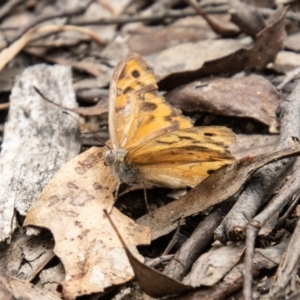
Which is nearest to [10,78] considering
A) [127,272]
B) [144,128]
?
[144,128]

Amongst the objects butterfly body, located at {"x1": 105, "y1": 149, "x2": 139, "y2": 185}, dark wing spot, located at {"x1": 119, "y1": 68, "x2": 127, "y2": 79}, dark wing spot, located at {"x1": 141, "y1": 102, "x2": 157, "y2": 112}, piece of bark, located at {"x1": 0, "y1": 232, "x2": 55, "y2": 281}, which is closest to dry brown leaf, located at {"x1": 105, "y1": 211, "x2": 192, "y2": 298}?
piece of bark, located at {"x1": 0, "y1": 232, "x2": 55, "y2": 281}

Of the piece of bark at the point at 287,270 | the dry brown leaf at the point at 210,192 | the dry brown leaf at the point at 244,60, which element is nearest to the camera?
the piece of bark at the point at 287,270

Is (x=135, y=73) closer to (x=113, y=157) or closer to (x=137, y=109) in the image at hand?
(x=137, y=109)

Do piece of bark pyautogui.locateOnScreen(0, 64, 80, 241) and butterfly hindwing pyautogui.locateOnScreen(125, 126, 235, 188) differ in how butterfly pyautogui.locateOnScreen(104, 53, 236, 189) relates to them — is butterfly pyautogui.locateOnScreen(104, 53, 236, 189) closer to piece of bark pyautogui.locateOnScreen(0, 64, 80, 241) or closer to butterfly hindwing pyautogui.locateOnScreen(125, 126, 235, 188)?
butterfly hindwing pyautogui.locateOnScreen(125, 126, 235, 188)

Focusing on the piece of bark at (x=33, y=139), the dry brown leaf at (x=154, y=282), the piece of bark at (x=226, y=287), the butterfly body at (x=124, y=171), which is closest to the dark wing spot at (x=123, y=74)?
the piece of bark at (x=33, y=139)

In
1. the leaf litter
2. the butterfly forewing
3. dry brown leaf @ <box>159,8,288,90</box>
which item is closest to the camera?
the leaf litter

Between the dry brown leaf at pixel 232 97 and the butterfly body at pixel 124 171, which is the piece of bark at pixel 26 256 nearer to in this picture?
the butterfly body at pixel 124 171
